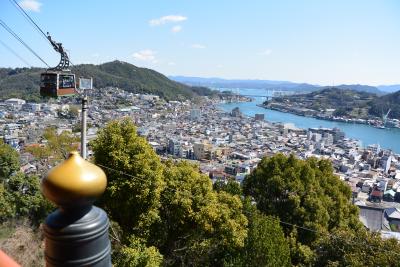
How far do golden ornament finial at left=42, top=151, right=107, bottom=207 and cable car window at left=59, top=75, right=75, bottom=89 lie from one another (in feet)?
23.6

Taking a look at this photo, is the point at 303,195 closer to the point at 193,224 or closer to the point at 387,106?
the point at 193,224

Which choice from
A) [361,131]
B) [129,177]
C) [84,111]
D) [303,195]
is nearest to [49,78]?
[84,111]

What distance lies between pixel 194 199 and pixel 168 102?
68589 mm

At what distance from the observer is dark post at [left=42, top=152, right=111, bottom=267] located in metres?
0.64

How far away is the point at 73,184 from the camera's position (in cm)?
63

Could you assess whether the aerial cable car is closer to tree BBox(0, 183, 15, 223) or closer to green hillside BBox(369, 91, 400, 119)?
tree BBox(0, 183, 15, 223)

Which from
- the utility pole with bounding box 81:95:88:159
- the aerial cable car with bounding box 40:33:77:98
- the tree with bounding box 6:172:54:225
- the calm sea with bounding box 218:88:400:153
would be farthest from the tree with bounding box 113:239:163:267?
the calm sea with bounding box 218:88:400:153

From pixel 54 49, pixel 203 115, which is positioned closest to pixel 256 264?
pixel 54 49

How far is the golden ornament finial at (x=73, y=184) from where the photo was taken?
2.08 ft

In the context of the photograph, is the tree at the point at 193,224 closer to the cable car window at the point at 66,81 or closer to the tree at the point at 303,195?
the tree at the point at 303,195

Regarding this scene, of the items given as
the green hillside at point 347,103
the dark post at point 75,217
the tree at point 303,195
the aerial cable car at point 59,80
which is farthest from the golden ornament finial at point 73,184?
the green hillside at point 347,103

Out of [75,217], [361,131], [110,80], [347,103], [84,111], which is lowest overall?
[361,131]

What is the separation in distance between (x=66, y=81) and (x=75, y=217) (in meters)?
7.45

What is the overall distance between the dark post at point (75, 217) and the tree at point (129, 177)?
4.68m
